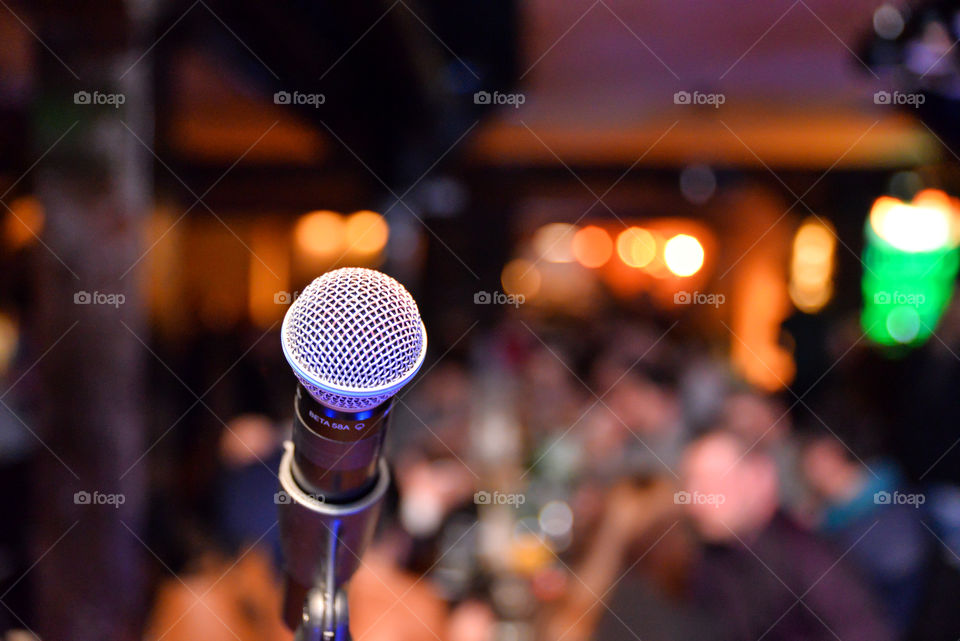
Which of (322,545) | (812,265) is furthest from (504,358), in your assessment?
(322,545)

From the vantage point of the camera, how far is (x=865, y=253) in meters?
7.11

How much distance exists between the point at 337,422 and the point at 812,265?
813cm

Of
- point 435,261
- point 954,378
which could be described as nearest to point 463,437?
point 954,378

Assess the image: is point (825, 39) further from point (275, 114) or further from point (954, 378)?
point (275, 114)

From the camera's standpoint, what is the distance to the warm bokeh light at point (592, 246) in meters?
11.6

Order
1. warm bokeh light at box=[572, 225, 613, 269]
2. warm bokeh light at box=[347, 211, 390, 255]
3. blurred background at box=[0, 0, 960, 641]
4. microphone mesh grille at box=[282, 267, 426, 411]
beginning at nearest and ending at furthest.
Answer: microphone mesh grille at box=[282, 267, 426, 411], blurred background at box=[0, 0, 960, 641], warm bokeh light at box=[347, 211, 390, 255], warm bokeh light at box=[572, 225, 613, 269]

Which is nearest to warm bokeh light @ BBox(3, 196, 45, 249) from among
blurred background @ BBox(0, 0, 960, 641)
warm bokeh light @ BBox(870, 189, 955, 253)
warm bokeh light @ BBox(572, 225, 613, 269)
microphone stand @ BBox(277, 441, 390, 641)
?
blurred background @ BBox(0, 0, 960, 641)

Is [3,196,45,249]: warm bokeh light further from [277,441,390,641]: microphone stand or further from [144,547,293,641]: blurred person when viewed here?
[277,441,390,641]: microphone stand

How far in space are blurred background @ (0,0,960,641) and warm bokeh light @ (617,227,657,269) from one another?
226cm

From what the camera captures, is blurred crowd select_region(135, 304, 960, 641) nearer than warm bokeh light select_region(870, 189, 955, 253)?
Yes

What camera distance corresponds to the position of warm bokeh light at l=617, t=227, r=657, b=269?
10352 millimetres

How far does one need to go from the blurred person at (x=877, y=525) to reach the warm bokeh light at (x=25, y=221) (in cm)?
283

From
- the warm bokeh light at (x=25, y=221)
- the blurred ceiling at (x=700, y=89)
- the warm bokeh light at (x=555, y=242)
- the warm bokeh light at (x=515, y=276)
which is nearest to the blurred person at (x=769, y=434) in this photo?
the blurred ceiling at (x=700, y=89)

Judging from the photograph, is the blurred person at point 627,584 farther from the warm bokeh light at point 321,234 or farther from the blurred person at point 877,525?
the warm bokeh light at point 321,234
